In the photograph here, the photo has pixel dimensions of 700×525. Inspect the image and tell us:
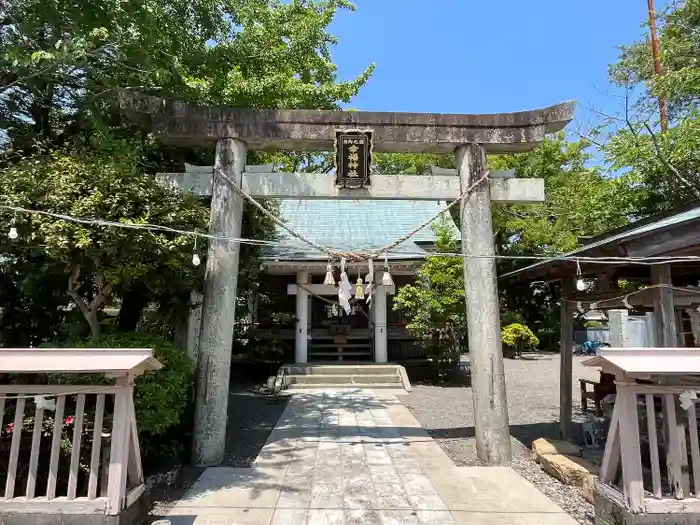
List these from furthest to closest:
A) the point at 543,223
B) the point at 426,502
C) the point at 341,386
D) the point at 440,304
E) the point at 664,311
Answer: the point at 543,223, the point at 341,386, the point at 440,304, the point at 664,311, the point at 426,502

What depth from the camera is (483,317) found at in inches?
255

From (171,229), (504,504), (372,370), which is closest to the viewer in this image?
(504,504)

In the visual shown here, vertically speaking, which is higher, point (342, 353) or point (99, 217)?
point (99, 217)

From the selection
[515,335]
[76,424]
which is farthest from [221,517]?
[515,335]

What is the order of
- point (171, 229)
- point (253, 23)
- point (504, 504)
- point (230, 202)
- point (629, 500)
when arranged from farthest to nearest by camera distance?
point (253, 23)
point (230, 202)
point (171, 229)
point (504, 504)
point (629, 500)

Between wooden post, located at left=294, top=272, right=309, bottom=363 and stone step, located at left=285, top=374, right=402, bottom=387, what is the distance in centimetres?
151

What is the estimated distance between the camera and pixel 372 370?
13.2m

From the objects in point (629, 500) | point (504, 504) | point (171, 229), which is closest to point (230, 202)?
point (171, 229)

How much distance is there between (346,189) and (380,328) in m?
8.36

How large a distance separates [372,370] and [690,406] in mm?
10000

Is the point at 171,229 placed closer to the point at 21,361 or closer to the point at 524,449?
the point at 21,361

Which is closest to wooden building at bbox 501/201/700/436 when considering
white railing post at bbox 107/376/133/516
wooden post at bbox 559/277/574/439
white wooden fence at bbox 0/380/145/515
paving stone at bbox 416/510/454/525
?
wooden post at bbox 559/277/574/439

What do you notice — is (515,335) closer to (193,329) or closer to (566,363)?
(566,363)

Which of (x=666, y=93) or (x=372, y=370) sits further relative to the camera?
(x=372, y=370)
